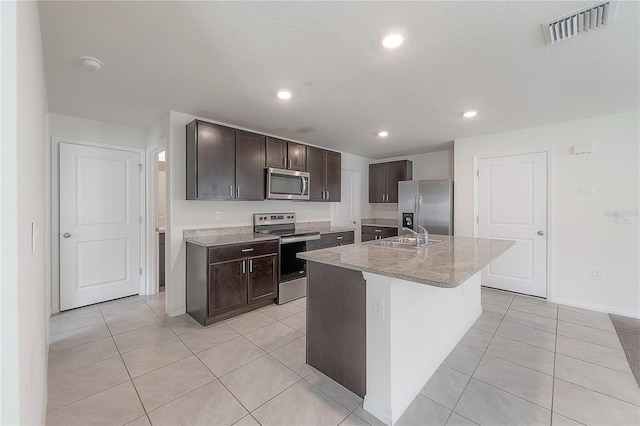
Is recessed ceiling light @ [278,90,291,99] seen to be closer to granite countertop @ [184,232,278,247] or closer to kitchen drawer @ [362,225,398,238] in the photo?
granite countertop @ [184,232,278,247]

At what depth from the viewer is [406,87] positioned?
2469 mm

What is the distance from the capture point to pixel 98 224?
11.4ft

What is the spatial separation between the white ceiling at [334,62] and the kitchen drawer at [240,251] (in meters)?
1.51

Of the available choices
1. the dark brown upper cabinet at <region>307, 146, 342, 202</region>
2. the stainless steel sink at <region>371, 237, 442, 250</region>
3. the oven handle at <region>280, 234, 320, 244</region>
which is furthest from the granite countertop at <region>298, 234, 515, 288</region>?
the dark brown upper cabinet at <region>307, 146, 342, 202</region>

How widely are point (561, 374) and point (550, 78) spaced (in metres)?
2.34

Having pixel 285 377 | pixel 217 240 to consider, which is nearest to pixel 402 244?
pixel 285 377

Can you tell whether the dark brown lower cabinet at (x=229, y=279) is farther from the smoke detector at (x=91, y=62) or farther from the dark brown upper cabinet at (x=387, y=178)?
the dark brown upper cabinet at (x=387, y=178)

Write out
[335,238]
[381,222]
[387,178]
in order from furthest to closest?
[381,222], [387,178], [335,238]


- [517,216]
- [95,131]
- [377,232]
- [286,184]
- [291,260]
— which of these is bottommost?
[291,260]

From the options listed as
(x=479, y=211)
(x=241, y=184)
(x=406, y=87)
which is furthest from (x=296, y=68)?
(x=479, y=211)

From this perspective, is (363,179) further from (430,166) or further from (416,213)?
(416,213)

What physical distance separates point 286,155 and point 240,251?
1579 millimetres

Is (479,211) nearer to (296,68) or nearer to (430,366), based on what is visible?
(430,366)

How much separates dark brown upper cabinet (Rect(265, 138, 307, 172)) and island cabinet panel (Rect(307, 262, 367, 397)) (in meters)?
2.09
